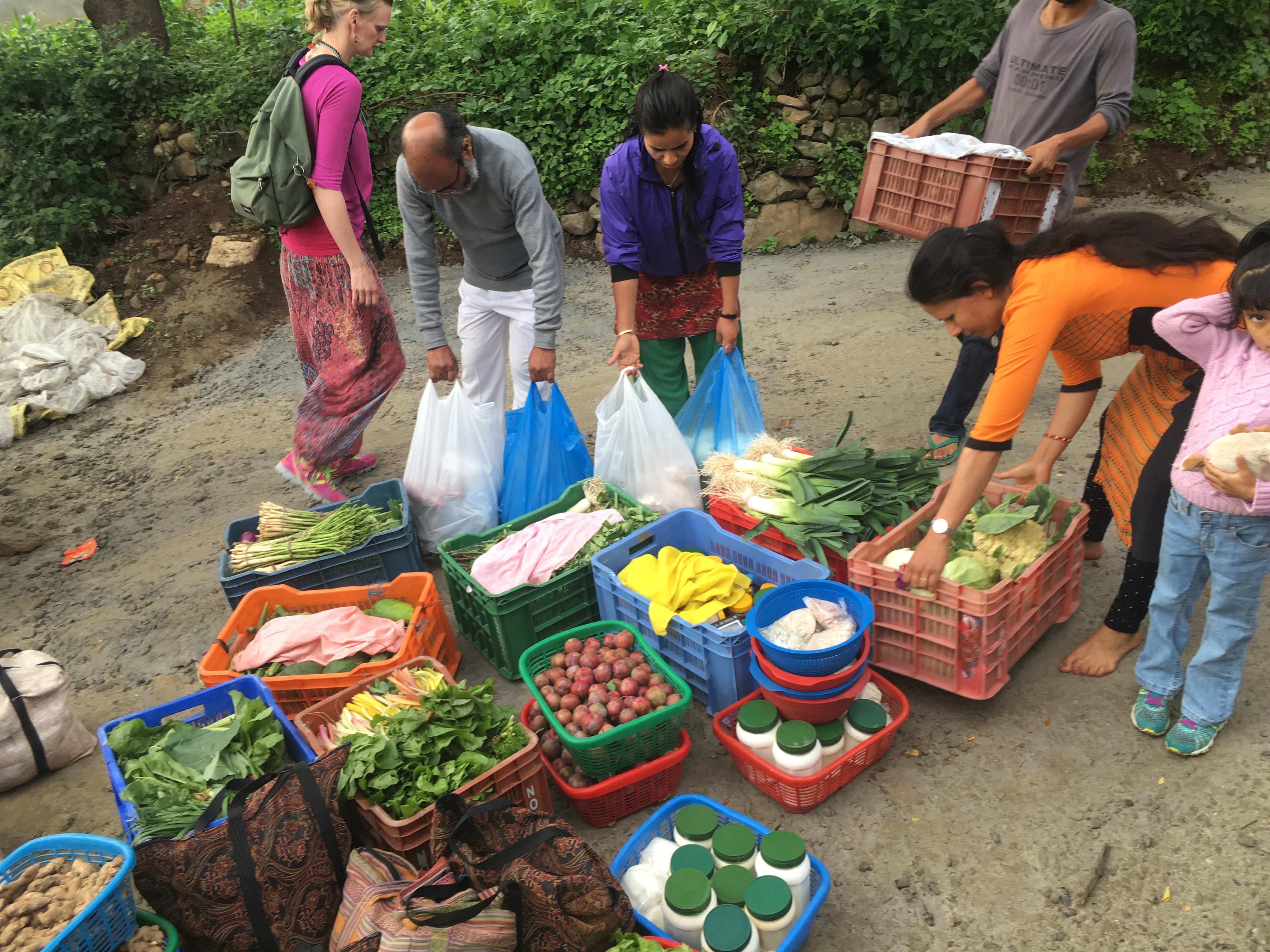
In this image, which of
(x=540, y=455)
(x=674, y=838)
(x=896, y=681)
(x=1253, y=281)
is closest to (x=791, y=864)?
(x=674, y=838)

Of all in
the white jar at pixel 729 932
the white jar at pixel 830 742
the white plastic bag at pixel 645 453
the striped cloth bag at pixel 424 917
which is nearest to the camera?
the striped cloth bag at pixel 424 917

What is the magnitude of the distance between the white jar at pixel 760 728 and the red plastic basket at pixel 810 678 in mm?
127

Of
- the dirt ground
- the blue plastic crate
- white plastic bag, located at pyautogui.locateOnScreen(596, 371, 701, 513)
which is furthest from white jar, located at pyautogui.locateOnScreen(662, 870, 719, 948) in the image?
white plastic bag, located at pyautogui.locateOnScreen(596, 371, 701, 513)

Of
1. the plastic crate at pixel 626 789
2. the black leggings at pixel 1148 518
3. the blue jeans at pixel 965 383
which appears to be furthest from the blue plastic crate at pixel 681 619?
the blue jeans at pixel 965 383

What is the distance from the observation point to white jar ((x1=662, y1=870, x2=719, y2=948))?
2193 mm

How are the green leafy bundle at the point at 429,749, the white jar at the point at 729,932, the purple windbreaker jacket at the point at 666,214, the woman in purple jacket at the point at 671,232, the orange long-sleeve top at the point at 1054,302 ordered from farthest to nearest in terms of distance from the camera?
the purple windbreaker jacket at the point at 666,214 < the woman in purple jacket at the point at 671,232 < the orange long-sleeve top at the point at 1054,302 < the green leafy bundle at the point at 429,749 < the white jar at the point at 729,932

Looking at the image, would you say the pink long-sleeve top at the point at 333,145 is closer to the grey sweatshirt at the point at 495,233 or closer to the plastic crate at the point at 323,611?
the grey sweatshirt at the point at 495,233

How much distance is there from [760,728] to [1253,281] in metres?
1.81

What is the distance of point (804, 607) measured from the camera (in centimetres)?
291

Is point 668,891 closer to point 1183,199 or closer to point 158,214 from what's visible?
point 1183,199

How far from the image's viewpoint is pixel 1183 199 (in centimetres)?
738

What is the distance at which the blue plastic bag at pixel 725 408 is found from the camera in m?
3.96

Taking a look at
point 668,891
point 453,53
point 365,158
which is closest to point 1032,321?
point 668,891

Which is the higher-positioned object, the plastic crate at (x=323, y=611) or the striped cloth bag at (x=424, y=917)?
the striped cloth bag at (x=424, y=917)
